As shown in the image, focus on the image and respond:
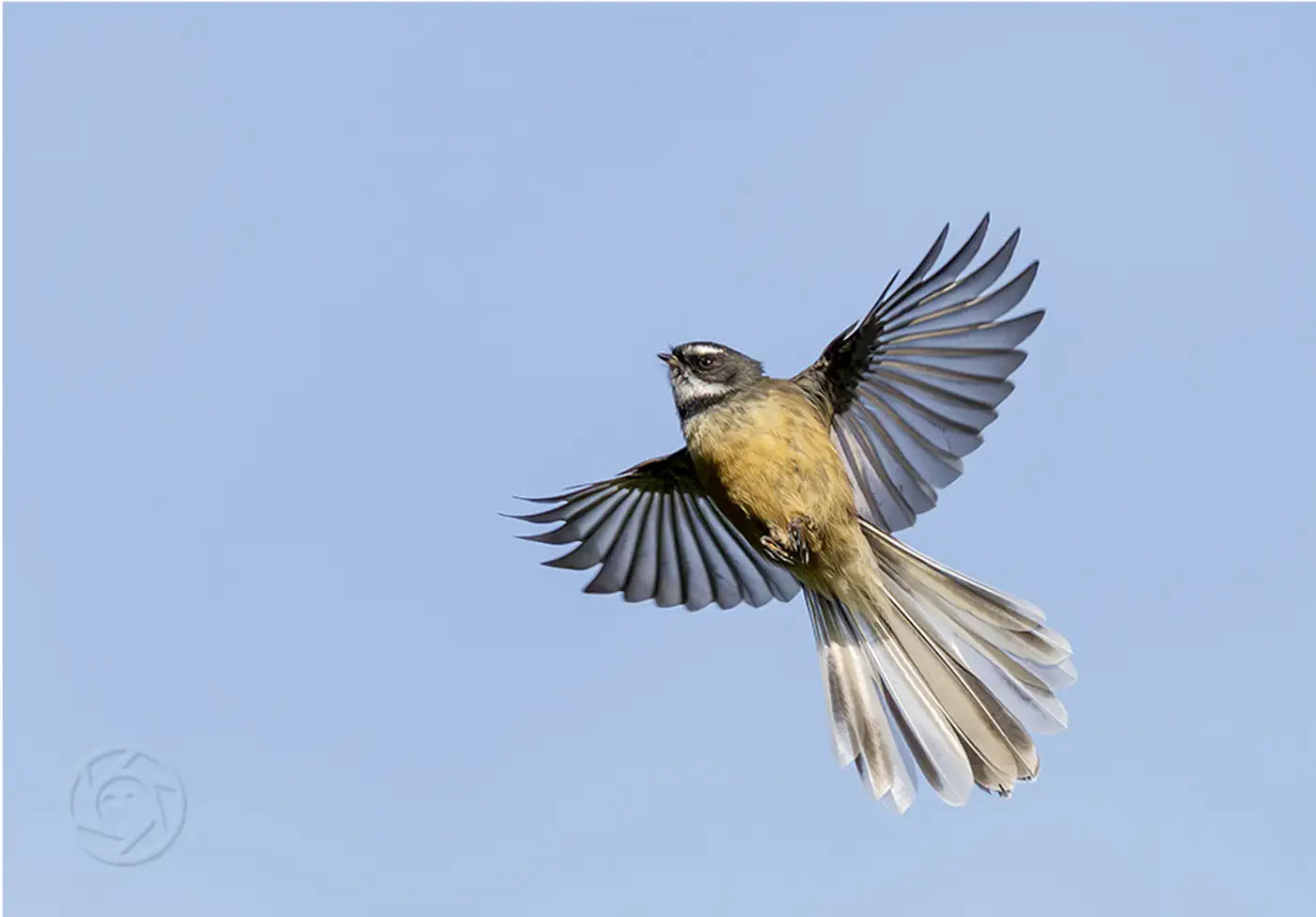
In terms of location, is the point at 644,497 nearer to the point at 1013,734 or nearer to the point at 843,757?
the point at 843,757

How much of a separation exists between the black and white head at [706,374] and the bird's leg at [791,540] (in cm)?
102

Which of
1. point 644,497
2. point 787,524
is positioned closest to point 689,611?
point 644,497

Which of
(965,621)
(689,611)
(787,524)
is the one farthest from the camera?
(689,611)

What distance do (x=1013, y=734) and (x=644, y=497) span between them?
126 inches

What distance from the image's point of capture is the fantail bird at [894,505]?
9914 mm

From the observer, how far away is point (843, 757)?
1073 centimetres

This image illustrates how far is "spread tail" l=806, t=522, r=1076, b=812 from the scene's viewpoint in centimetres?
1034

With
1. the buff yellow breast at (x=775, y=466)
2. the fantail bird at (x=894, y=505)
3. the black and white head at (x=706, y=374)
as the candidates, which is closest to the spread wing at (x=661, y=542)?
the fantail bird at (x=894, y=505)

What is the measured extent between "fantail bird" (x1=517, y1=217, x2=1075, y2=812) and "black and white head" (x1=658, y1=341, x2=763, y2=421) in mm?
12

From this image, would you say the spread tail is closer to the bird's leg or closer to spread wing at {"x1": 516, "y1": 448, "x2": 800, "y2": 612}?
the bird's leg

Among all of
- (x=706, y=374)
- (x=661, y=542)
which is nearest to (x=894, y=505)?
(x=706, y=374)

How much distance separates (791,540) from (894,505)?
2.91 ft

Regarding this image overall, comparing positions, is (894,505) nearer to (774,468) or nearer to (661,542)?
(774,468)

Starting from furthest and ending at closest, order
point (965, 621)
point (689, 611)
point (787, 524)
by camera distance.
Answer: point (689, 611) < point (965, 621) < point (787, 524)
